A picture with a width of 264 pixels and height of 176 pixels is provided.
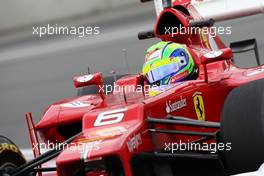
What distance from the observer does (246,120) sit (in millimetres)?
2762

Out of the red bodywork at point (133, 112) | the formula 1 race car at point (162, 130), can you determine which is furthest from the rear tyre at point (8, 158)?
the red bodywork at point (133, 112)

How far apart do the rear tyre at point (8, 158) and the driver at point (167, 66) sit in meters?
0.67

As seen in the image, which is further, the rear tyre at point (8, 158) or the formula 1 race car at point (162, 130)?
the rear tyre at point (8, 158)

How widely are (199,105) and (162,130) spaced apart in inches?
16.3

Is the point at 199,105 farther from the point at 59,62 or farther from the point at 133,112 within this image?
the point at 59,62

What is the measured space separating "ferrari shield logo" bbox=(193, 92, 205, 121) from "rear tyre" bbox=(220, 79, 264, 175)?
35cm

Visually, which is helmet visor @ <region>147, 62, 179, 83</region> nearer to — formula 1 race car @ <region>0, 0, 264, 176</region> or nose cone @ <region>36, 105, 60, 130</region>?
formula 1 race car @ <region>0, 0, 264, 176</region>

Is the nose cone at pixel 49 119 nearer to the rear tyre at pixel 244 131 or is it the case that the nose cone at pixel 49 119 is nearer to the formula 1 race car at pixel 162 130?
the formula 1 race car at pixel 162 130

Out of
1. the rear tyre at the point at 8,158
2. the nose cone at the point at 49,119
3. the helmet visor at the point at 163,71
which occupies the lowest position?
the rear tyre at the point at 8,158

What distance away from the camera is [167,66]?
11.2 ft

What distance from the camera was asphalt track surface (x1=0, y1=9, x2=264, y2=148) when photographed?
5898 millimetres

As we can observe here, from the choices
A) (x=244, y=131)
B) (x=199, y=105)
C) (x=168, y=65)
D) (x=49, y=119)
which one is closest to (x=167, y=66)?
(x=168, y=65)

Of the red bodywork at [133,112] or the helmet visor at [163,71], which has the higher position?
the helmet visor at [163,71]

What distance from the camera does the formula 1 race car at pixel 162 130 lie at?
2.67 metres
